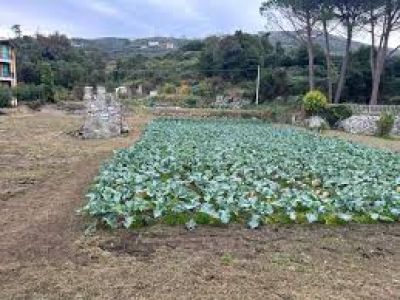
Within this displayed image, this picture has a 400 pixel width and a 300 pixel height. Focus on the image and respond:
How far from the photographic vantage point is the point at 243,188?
7.84 metres

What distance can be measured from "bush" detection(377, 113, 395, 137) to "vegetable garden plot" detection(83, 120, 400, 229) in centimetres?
1066

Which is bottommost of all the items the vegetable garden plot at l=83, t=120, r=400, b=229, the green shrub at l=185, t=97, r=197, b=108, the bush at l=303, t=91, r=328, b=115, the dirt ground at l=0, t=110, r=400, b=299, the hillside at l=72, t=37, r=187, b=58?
the dirt ground at l=0, t=110, r=400, b=299

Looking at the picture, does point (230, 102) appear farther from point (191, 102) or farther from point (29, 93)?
point (29, 93)

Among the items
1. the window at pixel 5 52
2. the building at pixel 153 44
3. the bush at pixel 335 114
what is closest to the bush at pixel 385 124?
the bush at pixel 335 114

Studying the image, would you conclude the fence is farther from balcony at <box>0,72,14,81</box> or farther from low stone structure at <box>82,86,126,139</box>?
balcony at <box>0,72,14,81</box>

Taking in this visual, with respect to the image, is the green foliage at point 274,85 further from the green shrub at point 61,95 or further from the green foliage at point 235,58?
the green shrub at point 61,95

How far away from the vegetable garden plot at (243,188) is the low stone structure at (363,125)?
12.8 m

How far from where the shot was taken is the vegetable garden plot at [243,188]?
6.31 metres

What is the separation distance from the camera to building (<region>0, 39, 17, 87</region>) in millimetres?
43812

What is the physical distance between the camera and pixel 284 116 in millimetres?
30281

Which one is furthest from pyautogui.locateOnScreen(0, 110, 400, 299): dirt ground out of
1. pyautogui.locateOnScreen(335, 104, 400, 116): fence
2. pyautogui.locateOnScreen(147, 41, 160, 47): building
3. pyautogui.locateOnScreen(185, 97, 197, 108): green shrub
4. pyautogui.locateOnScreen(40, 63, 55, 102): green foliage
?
pyautogui.locateOnScreen(147, 41, 160, 47): building

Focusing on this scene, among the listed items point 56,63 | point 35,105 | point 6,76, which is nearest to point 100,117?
point 35,105

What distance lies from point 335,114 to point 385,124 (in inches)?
167

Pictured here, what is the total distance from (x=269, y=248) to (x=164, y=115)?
26.8 metres
